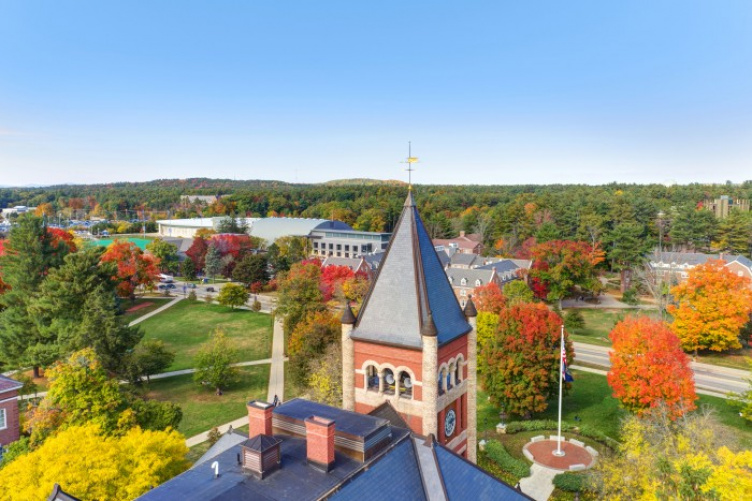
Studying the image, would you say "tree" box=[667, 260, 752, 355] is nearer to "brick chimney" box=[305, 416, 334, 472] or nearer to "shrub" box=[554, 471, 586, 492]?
"shrub" box=[554, 471, 586, 492]

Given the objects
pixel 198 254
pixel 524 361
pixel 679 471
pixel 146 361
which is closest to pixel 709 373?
pixel 524 361

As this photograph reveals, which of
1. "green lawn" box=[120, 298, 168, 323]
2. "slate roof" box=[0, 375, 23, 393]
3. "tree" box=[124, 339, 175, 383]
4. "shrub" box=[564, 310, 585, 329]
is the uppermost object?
"slate roof" box=[0, 375, 23, 393]

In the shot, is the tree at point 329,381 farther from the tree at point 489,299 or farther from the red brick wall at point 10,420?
the tree at point 489,299

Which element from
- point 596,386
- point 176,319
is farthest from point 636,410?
point 176,319

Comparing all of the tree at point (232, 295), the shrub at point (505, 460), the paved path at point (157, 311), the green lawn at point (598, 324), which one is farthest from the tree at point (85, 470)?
the tree at point (232, 295)

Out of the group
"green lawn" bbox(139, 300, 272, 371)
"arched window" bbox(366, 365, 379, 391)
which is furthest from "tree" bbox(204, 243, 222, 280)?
"arched window" bbox(366, 365, 379, 391)
